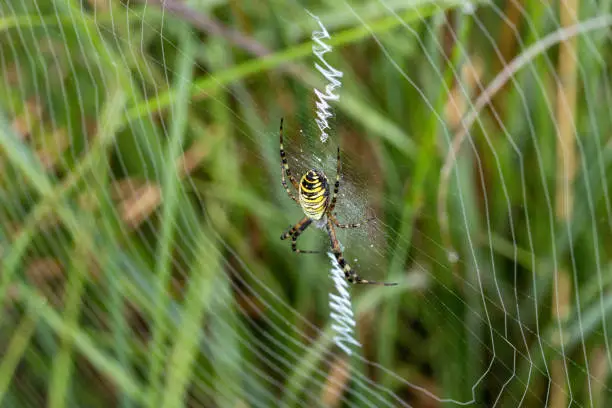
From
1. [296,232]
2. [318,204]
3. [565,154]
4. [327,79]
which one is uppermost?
[565,154]

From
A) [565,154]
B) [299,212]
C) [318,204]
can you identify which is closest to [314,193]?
[318,204]

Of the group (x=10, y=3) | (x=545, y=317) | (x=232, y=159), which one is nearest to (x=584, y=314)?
(x=545, y=317)

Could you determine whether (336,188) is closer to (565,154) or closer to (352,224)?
(352,224)

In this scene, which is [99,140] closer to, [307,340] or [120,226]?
[120,226]

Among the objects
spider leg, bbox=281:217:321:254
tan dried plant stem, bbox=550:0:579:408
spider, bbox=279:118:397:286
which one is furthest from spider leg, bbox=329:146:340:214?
tan dried plant stem, bbox=550:0:579:408

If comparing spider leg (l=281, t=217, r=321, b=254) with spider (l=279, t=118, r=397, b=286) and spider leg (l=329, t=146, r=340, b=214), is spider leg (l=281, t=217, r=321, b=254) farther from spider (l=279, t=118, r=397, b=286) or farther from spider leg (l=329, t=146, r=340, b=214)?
spider leg (l=329, t=146, r=340, b=214)

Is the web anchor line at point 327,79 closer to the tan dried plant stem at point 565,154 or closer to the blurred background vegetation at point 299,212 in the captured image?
the blurred background vegetation at point 299,212

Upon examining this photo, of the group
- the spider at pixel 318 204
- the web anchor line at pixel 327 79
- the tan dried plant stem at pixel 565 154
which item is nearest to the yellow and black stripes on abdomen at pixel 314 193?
the spider at pixel 318 204
